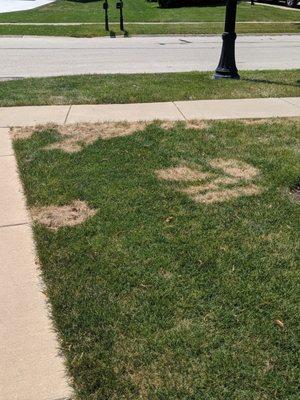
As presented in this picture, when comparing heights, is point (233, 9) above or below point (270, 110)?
above

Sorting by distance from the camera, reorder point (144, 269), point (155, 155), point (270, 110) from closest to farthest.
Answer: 1. point (144, 269)
2. point (155, 155)
3. point (270, 110)

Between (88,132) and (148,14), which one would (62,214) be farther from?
(148,14)

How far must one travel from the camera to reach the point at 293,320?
3135 mm

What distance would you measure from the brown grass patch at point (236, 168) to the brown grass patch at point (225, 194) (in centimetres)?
27

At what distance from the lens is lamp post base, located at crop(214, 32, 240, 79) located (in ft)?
31.0

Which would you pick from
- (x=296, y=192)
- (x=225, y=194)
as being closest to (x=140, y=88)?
(x=225, y=194)

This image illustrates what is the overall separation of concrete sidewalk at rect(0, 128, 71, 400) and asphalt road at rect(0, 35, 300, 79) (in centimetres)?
799

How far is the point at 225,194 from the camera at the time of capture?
4.83 meters

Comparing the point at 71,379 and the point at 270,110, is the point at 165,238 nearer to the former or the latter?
the point at 71,379

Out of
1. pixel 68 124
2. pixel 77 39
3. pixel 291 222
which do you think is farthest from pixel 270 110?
pixel 77 39

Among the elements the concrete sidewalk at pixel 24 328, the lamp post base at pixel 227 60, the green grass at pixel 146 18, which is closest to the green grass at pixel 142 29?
the green grass at pixel 146 18

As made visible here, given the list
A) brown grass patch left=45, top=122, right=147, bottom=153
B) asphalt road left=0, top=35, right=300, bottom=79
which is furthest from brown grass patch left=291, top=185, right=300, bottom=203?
asphalt road left=0, top=35, right=300, bottom=79

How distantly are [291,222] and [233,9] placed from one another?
6048mm

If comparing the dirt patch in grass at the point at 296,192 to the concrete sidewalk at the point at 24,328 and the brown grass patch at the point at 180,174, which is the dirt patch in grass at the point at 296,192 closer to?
the brown grass patch at the point at 180,174
